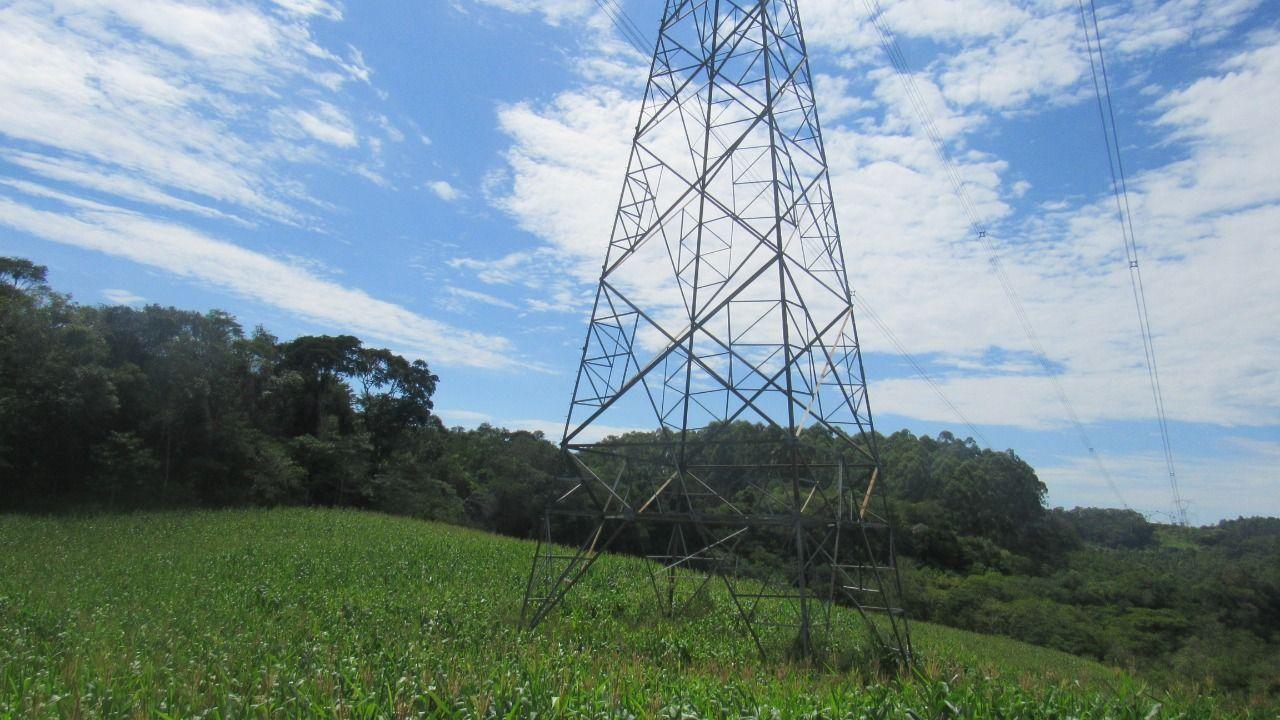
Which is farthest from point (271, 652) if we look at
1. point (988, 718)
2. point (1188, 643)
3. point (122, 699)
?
point (1188, 643)

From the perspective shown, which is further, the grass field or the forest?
the forest

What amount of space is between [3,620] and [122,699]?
7.93 m

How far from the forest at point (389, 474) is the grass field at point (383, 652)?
9.64 m

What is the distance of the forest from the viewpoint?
3156 centimetres

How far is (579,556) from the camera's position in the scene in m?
12.7

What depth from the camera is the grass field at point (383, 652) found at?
22.6 ft

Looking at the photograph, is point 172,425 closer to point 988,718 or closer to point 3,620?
point 3,620

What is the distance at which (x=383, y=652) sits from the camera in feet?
32.1

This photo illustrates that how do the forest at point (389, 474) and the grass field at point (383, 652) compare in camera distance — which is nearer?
the grass field at point (383, 652)

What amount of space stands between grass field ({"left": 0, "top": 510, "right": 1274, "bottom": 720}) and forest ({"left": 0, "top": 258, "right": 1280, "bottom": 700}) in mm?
9637

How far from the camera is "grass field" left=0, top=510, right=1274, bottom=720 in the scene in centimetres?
688

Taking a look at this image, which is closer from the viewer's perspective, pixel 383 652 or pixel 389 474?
pixel 383 652

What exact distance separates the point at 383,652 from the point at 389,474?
36101 millimetres

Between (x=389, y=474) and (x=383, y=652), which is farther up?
(x=389, y=474)
